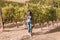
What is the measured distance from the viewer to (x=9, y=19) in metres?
17.2

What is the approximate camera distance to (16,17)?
16594 mm

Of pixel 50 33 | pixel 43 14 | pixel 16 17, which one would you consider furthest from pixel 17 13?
pixel 50 33

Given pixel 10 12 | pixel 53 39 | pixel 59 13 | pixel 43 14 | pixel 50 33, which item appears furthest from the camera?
pixel 59 13

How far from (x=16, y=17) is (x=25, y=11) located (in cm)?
146

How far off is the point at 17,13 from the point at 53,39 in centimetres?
448

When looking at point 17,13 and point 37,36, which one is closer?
point 37,36

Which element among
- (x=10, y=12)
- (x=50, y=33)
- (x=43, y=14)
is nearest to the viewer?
(x=50, y=33)

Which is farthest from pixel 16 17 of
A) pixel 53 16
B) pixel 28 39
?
pixel 28 39

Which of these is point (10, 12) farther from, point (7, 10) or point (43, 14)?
point (43, 14)

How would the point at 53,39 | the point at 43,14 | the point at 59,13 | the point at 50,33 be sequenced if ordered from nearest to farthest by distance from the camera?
the point at 53,39, the point at 50,33, the point at 43,14, the point at 59,13

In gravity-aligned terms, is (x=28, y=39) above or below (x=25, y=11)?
below

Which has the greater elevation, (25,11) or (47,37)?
(25,11)

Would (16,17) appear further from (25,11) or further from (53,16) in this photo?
(53,16)

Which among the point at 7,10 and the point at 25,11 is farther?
the point at 7,10
